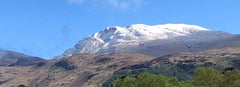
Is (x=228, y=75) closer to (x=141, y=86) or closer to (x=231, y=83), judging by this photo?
(x=231, y=83)

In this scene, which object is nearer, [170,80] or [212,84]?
[212,84]

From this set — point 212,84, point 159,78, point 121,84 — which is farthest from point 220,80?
point 121,84

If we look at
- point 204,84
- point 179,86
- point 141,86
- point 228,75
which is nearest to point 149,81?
point 141,86

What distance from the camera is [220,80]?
381 feet

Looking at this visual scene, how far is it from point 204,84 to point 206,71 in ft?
15.3

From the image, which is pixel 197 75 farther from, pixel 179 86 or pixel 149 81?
pixel 149 81

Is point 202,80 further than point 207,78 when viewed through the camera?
No

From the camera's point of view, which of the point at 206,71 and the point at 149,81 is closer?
the point at 149,81

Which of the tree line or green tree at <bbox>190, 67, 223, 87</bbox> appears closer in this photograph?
the tree line

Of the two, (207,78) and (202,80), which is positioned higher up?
(207,78)

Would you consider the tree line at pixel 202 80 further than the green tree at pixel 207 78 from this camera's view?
No

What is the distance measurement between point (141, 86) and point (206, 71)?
23.1m

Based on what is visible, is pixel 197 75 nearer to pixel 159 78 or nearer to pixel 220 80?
pixel 220 80

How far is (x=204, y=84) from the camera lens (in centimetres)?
11594
